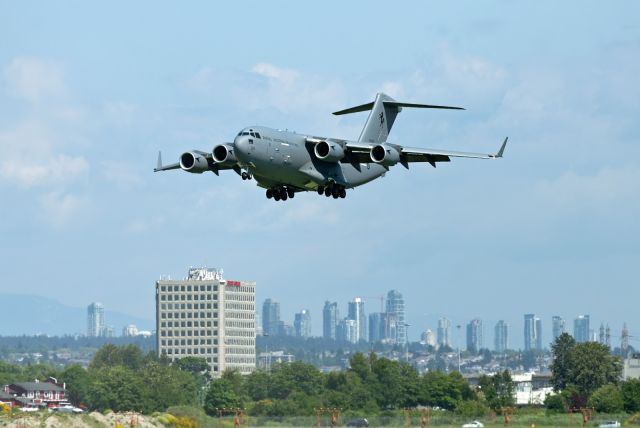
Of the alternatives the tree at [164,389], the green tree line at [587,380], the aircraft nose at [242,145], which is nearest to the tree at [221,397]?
the tree at [164,389]

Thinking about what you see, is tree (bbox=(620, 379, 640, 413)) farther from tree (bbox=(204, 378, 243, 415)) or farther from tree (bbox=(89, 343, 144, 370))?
tree (bbox=(89, 343, 144, 370))

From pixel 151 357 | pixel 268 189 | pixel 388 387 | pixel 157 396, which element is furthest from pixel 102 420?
pixel 151 357

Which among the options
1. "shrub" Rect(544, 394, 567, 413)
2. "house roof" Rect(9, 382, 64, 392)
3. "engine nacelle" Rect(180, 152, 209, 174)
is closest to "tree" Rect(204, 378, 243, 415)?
"shrub" Rect(544, 394, 567, 413)

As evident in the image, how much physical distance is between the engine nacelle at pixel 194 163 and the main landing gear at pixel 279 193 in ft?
11.0

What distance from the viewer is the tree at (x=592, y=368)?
425 ft

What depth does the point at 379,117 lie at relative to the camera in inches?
2889

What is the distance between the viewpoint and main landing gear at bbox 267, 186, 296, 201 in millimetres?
64750

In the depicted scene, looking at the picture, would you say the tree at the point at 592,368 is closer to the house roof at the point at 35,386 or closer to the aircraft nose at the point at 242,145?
the house roof at the point at 35,386

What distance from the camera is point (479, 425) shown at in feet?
279

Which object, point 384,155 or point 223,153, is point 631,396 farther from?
point 223,153

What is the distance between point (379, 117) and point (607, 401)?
40.1 m

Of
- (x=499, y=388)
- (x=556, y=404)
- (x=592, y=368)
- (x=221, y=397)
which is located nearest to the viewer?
(x=556, y=404)

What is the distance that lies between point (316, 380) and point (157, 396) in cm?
1770


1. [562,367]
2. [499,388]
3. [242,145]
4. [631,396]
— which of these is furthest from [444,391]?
[242,145]
